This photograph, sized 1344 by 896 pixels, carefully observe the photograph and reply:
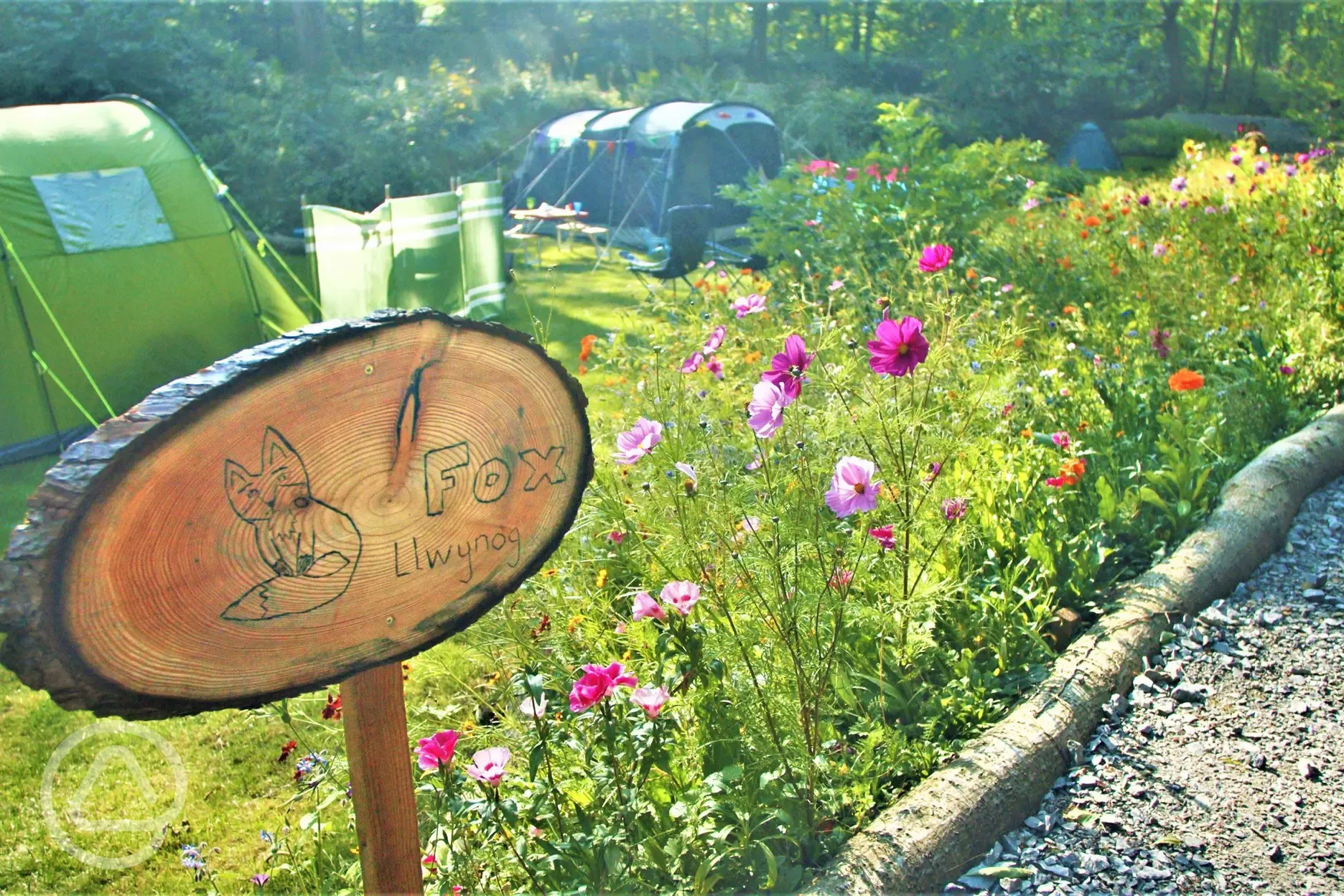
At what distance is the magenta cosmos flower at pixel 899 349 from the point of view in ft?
5.91

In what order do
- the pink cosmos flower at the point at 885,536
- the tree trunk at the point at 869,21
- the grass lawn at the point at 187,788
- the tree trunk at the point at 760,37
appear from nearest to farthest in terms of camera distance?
1. the pink cosmos flower at the point at 885,536
2. the grass lawn at the point at 187,788
3. the tree trunk at the point at 760,37
4. the tree trunk at the point at 869,21

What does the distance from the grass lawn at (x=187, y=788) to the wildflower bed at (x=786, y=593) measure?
46mm

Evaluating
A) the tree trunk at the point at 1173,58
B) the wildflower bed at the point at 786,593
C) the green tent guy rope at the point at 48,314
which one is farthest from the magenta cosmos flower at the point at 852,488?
the tree trunk at the point at 1173,58

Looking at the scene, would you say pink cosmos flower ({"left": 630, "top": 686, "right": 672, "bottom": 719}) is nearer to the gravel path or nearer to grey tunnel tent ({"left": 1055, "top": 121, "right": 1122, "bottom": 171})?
the gravel path

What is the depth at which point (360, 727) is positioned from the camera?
1454mm

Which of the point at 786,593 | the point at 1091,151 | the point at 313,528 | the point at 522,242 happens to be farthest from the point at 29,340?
the point at 1091,151

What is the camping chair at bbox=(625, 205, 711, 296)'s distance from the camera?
25.2 feet

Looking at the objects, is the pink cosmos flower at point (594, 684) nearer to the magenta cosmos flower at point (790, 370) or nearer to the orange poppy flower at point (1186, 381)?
the magenta cosmos flower at point (790, 370)

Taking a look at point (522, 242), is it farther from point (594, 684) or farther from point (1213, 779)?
point (594, 684)

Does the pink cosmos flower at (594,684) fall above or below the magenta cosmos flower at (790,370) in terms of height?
below

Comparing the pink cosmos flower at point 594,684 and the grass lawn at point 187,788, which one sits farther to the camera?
the grass lawn at point 187,788

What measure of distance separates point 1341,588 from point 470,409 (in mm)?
2687

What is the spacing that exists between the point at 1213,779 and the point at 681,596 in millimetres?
1274

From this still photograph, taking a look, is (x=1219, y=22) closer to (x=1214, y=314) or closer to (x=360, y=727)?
(x=1214, y=314)
